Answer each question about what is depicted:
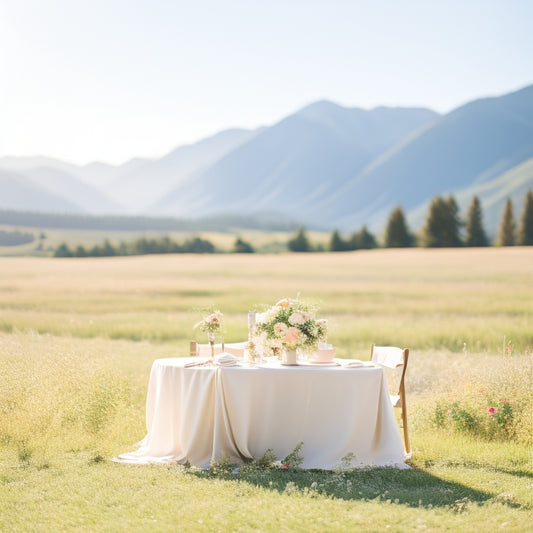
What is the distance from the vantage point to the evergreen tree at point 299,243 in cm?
5006

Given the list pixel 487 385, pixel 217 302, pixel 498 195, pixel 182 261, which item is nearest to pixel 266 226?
pixel 498 195

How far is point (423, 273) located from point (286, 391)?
57.6 feet

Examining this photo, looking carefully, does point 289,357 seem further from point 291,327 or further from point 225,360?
point 225,360

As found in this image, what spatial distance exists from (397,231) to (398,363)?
132ft

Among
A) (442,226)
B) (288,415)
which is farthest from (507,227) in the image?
(288,415)

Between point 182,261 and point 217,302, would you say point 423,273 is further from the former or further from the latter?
point 182,261

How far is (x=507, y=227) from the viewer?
45188mm

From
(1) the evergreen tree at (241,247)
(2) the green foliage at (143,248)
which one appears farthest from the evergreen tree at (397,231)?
(2) the green foliage at (143,248)

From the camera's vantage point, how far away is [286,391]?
21.8 ft

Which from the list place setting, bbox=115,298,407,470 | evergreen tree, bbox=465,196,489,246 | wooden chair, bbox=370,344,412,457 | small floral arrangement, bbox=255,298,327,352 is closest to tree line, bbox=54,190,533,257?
evergreen tree, bbox=465,196,489,246

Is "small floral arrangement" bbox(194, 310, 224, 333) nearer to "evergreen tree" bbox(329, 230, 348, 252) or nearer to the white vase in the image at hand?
the white vase

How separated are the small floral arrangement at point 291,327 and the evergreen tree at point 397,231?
40247 mm

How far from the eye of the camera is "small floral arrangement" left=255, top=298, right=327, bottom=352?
6789 millimetres

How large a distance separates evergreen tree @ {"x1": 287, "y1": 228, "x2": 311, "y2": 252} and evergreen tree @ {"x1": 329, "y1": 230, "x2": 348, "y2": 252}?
85.5 inches
